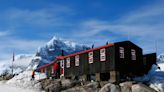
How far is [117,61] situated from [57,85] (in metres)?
8.61

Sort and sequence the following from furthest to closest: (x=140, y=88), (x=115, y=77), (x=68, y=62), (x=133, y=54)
A: (x=68, y=62) < (x=133, y=54) < (x=115, y=77) < (x=140, y=88)

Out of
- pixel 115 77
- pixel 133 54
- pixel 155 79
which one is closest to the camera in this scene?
pixel 115 77

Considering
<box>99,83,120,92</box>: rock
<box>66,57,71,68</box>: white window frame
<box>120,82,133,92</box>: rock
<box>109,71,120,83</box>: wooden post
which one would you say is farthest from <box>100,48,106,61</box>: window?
<box>66,57,71,68</box>: white window frame

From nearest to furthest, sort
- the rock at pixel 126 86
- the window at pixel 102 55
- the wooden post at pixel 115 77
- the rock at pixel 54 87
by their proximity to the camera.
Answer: the rock at pixel 126 86 < the wooden post at pixel 115 77 < the rock at pixel 54 87 < the window at pixel 102 55

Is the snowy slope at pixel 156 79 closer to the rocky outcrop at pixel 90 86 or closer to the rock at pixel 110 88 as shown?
the rocky outcrop at pixel 90 86

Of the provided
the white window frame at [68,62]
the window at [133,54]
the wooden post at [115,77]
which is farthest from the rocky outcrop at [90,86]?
the white window frame at [68,62]

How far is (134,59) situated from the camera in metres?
51.7

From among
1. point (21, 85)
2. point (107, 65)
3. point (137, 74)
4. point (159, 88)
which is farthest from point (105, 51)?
point (21, 85)

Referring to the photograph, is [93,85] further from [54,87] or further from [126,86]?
[54,87]

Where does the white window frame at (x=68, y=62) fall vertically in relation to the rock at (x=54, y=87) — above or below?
above

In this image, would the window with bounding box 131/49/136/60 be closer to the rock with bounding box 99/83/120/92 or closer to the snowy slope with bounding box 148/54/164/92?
the snowy slope with bounding box 148/54/164/92

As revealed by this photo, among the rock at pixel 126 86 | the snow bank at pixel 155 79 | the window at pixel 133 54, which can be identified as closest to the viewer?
the rock at pixel 126 86

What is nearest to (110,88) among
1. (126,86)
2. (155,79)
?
(126,86)

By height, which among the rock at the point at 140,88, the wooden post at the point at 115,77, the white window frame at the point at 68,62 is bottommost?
the rock at the point at 140,88
